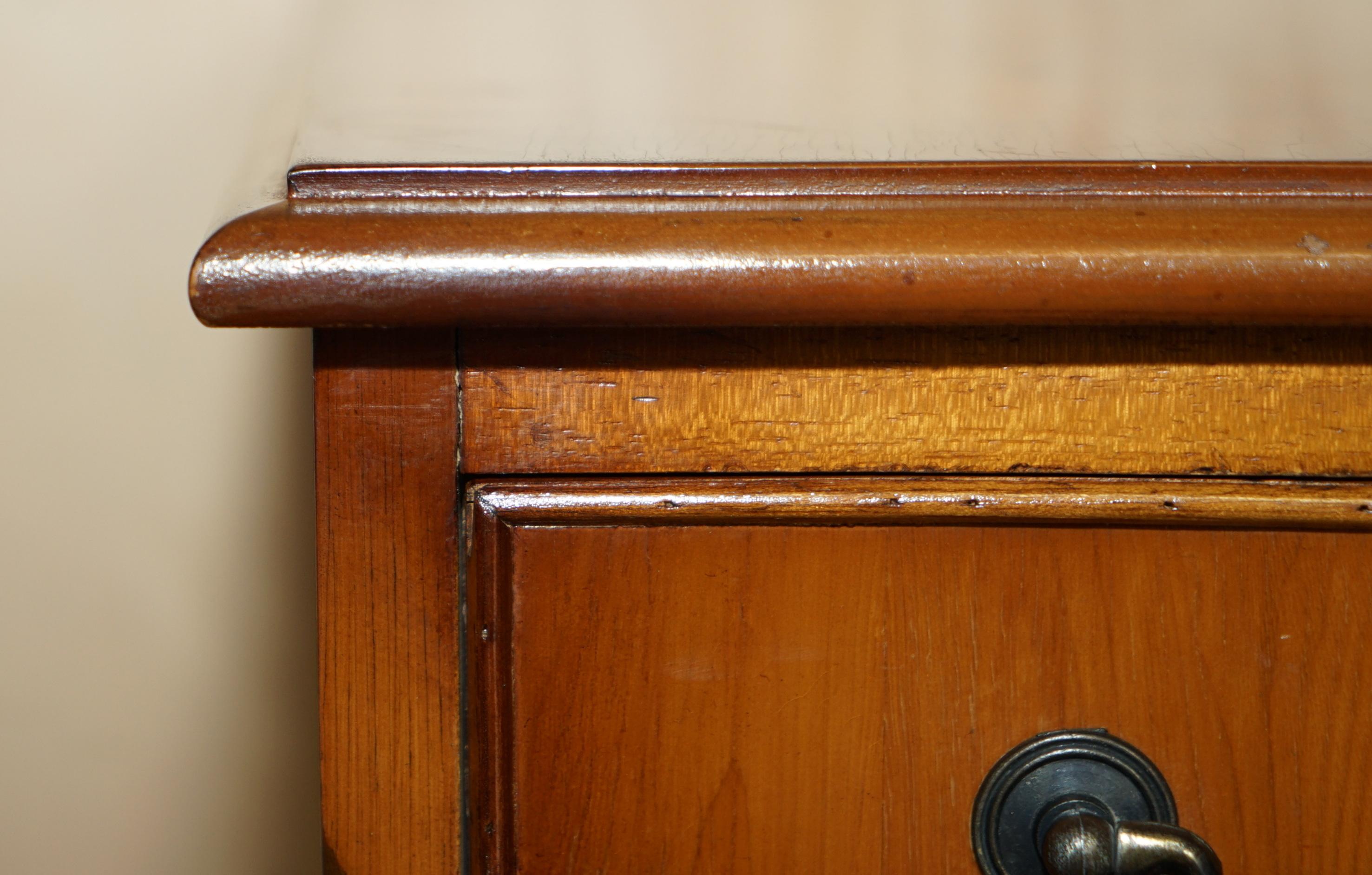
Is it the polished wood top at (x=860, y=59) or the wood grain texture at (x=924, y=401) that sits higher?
the polished wood top at (x=860, y=59)

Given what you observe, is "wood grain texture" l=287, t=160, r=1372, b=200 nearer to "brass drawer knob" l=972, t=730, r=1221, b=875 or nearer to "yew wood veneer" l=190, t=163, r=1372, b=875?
"yew wood veneer" l=190, t=163, r=1372, b=875

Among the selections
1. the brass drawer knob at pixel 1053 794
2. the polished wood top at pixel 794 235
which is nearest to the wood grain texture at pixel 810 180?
the polished wood top at pixel 794 235

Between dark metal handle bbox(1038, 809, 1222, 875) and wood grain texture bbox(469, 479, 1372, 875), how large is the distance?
0.09ft

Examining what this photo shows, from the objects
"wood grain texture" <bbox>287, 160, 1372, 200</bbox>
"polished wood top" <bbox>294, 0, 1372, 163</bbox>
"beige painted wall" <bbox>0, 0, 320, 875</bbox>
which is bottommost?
"beige painted wall" <bbox>0, 0, 320, 875</bbox>

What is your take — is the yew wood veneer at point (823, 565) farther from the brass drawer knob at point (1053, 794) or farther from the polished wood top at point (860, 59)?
the polished wood top at point (860, 59)

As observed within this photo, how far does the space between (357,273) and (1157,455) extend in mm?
237

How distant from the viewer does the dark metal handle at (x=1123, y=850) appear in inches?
8.9

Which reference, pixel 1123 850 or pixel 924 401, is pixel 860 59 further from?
pixel 1123 850

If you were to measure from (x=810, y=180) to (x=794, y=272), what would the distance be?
0.05m

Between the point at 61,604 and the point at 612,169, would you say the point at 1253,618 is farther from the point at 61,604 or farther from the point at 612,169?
the point at 61,604

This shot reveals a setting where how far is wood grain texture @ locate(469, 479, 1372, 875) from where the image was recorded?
255 millimetres

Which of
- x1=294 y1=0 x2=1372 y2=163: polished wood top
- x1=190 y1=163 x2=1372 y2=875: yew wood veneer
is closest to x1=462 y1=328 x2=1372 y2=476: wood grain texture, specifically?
x1=190 y1=163 x2=1372 y2=875: yew wood veneer

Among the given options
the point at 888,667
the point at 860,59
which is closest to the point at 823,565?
the point at 888,667

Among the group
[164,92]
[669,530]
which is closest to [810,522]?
[669,530]
